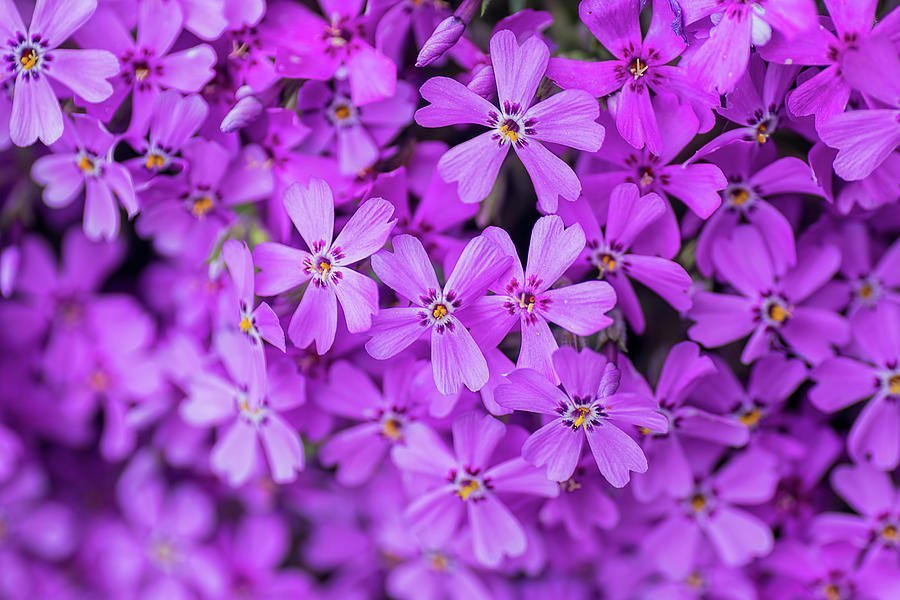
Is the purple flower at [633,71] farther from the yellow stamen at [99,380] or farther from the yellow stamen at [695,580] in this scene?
the yellow stamen at [99,380]

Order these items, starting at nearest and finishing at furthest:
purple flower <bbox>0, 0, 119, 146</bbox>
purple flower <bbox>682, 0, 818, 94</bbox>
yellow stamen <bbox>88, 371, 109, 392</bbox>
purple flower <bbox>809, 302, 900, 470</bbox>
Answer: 1. purple flower <bbox>682, 0, 818, 94</bbox>
2. purple flower <bbox>0, 0, 119, 146</bbox>
3. purple flower <bbox>809, 302, 900, 470</bbox>
4. yellow stamen <bbox>88, 371, 109, 392</bbox>

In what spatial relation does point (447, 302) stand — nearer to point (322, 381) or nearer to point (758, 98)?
point (322, 381)

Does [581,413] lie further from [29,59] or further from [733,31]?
[29,59]

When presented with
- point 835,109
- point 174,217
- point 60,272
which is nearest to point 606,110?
point 835,109

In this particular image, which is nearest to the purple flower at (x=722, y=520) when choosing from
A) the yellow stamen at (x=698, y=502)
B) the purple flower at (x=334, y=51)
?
the yellow stamen at (x=698, y=502)

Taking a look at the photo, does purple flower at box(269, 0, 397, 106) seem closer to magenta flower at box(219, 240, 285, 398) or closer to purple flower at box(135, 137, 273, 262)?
purple flower at box(135, 137, 273, 262)

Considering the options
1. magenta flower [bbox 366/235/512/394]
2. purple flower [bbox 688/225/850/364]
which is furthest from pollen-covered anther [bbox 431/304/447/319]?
purple flower [bbox 688/225/850/364]
